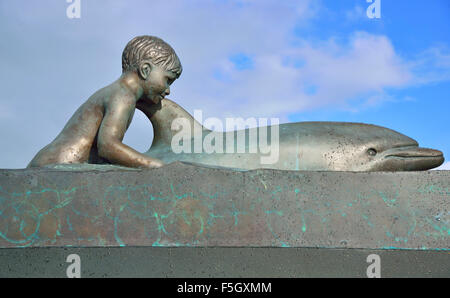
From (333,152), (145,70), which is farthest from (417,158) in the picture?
(145,70)

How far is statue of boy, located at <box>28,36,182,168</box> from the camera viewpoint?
426cm

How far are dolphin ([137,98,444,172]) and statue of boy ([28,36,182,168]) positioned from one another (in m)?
0.58

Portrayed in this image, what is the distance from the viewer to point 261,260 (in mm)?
3635

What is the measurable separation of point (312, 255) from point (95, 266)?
161 centimetres

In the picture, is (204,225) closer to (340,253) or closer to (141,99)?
(340,253)

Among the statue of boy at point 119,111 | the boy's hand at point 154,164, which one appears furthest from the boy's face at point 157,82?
the boy's hand at point 154,164

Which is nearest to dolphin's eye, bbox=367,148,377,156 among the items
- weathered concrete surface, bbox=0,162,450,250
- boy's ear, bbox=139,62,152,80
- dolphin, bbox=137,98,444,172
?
dolphin, bbox=137,98,444,172

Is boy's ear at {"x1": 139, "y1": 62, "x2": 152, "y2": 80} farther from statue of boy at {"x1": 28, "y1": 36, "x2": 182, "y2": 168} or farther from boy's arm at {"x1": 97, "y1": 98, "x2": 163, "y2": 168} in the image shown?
boy's arm at {"x1": 97, "y1": 98, "x2": 163, "y2": 168}

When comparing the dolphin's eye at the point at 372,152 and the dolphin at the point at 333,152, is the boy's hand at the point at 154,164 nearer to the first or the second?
the dolphin at the point at 333,152

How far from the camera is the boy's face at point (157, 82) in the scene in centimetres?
471
